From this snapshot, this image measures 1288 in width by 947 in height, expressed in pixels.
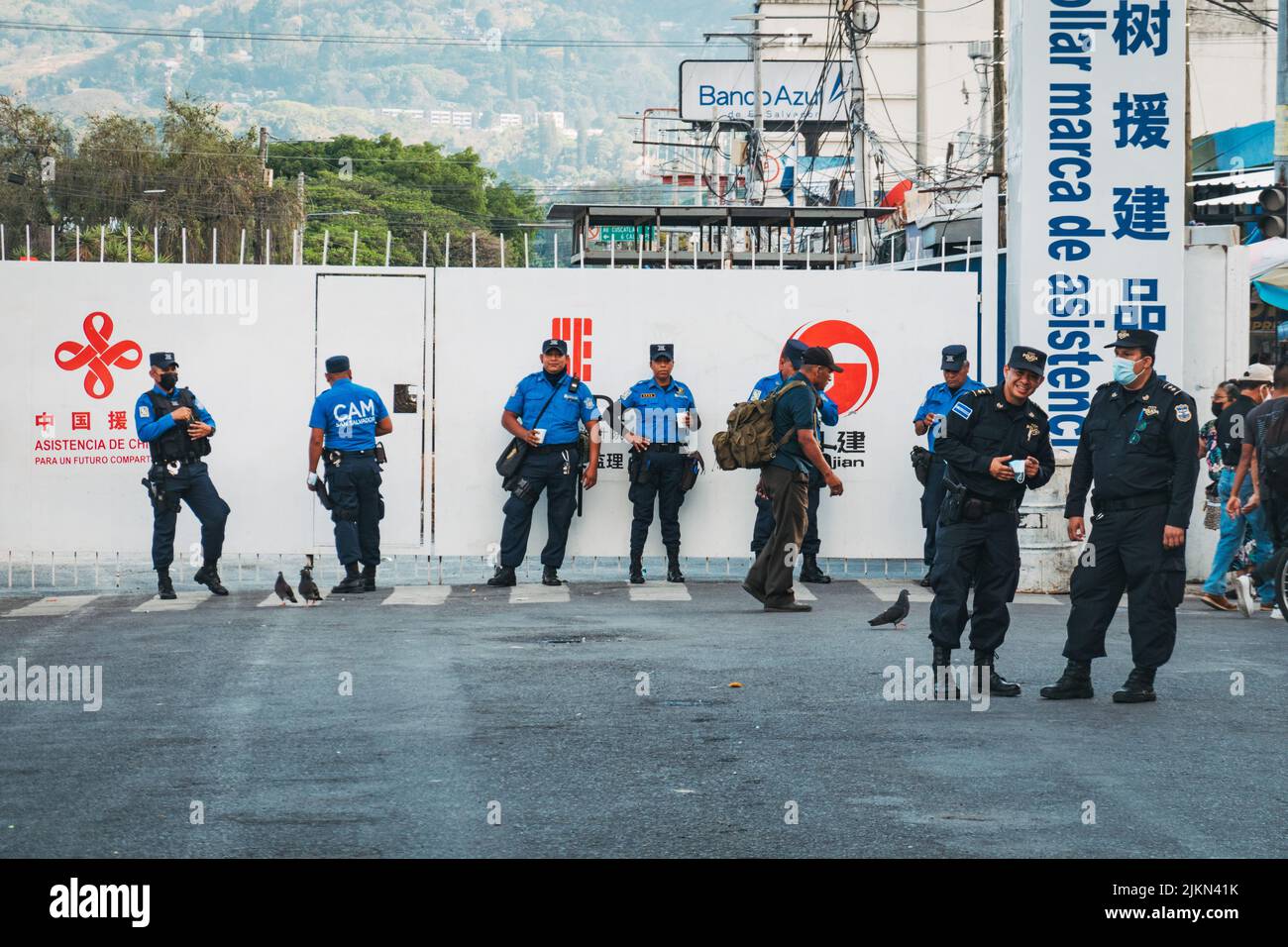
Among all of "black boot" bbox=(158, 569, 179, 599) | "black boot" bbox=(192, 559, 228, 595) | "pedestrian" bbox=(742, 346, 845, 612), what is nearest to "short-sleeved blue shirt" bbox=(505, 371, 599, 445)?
"pedestrian" bbox=(742, 346, 845, 612)

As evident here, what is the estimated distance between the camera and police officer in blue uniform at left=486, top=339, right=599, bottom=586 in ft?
49.3

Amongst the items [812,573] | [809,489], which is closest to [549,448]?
[809,489]

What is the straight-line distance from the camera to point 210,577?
1477 centimetres

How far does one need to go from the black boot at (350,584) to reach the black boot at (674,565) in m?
2.68

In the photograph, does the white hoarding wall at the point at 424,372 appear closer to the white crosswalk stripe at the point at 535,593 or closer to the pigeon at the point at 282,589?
the white crosswalk stripe at the point at 535,593

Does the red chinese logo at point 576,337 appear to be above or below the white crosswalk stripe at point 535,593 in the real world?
above

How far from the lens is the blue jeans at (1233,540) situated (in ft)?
45.9

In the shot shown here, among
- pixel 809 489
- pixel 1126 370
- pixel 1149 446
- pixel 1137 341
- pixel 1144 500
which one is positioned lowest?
pixel 809 489

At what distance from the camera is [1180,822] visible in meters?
6.80

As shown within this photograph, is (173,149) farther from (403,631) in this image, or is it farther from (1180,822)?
(1180,822)

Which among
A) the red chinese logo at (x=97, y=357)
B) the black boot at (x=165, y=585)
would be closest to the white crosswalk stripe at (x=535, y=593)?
the black boot at (x=165, y=585)

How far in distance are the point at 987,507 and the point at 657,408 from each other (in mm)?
5740

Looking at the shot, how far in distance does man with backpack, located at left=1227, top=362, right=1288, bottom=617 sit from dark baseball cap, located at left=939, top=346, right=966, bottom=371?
7.52 ft

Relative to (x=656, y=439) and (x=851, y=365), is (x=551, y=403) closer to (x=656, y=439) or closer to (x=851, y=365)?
(x=656, y=439)
